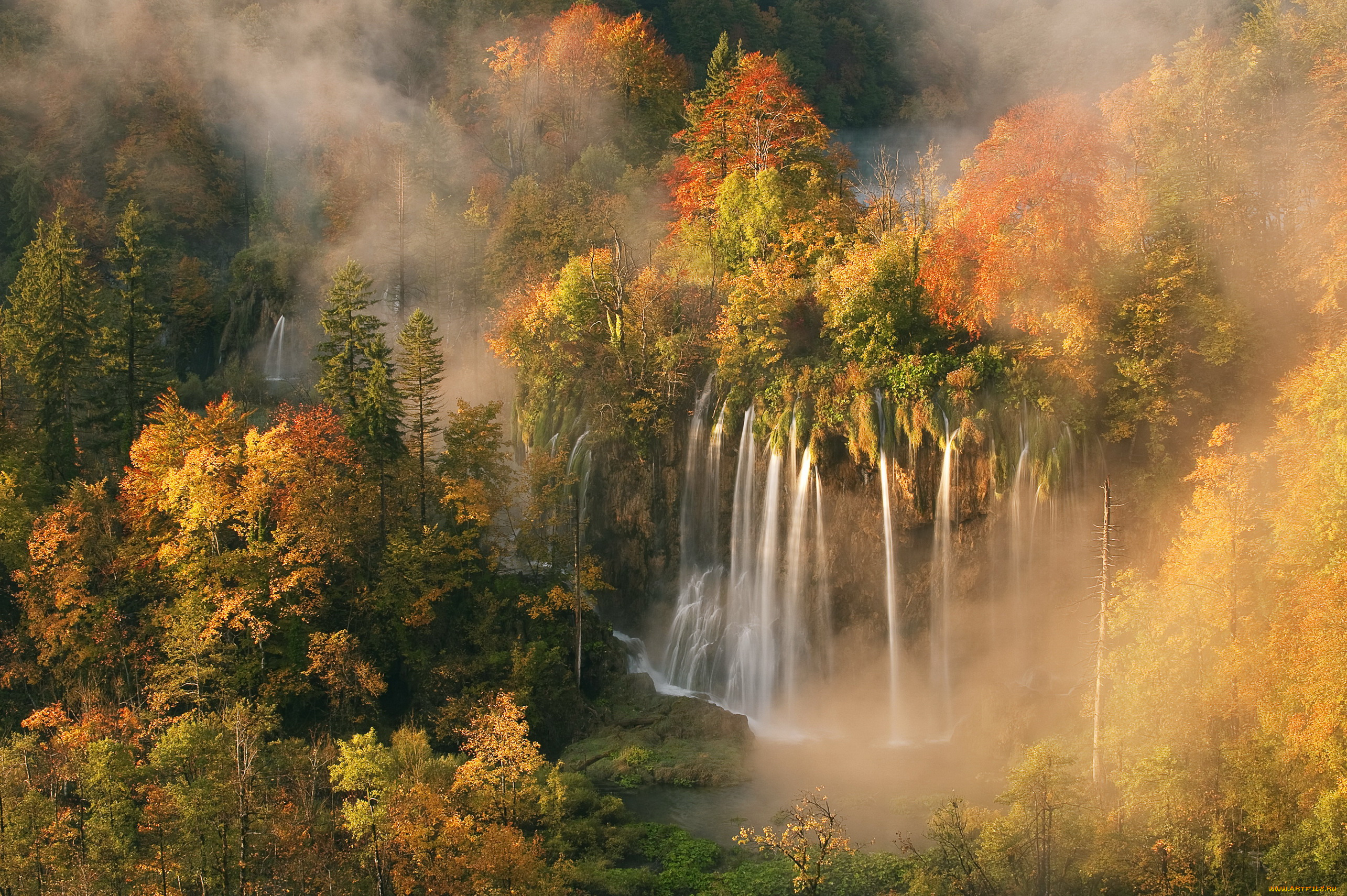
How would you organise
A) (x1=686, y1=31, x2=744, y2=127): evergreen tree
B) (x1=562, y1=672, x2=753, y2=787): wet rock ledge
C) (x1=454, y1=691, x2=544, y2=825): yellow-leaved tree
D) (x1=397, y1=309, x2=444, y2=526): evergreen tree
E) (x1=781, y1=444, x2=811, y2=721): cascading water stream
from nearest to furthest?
(x1=454, y1=691, x2=544, y2=825): yellow-leaved tree
(x1=562, y1=672, x2=753, y2=787): wet rock ledge
(x1=397, y1=309, x2=444, y2=526): evergreen tree
(x1=781, y1=444, x2=811, y2=721): cascading water stream
(x1=686, y1=31, x2=744, y2=127): evergreen tree

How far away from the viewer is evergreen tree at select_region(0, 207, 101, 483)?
4312cm

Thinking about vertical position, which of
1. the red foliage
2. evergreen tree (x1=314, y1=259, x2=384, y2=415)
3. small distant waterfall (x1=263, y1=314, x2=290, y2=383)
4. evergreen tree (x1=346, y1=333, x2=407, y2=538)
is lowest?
evergreen tree (x1=346, y1=333, x2=407, y2=538)

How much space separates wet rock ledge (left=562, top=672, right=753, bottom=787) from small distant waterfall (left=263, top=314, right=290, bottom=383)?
30757mm

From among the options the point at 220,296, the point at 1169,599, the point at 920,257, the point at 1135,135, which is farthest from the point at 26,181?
the point at 1169,599

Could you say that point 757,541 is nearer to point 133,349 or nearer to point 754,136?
point 754,136

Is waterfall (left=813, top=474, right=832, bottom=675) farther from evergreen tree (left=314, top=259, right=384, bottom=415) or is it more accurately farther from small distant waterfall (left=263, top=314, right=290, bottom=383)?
small distant waterfall (left=263, top=314, right=290, bottom=383)

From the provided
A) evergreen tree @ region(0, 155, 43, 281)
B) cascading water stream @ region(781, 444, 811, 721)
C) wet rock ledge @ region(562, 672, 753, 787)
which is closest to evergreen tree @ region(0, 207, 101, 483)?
evergreen tree @ region(0, 155, 43, 281)

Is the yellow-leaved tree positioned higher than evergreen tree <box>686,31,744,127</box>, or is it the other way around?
evergreen tree <box>686,31,744,127</box>

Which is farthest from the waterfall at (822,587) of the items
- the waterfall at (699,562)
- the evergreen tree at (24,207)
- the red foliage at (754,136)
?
the evergreen tree at (24,207)

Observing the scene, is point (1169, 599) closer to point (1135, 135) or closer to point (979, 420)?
point (979, 420)

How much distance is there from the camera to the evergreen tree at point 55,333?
1698 inches

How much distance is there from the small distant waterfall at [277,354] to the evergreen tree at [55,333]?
14022 mm

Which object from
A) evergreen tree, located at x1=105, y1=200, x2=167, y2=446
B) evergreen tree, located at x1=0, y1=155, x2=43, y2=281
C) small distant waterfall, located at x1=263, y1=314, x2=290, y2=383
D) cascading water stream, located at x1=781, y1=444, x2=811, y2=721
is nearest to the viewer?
cascading water stream, located at x1=781, y1=444, x2=811, y2=721

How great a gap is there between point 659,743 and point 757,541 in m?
→ 8.84
